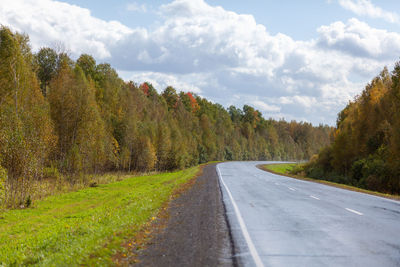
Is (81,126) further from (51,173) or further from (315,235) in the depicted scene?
(315,235)

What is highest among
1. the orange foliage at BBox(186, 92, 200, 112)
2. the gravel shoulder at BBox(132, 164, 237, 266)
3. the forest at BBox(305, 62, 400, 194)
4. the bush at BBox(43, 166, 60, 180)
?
the orange foliage at BBox(186, 92, 200, 112)

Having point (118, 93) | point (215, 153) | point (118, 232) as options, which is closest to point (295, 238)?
point (118, 232)

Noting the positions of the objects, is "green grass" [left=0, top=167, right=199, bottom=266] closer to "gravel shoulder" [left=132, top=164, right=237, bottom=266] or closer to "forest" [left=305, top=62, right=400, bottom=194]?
"gravel shoulder" [left=132, top=164, right=237, bottom=266]

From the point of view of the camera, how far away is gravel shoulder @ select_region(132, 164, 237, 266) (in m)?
6.76

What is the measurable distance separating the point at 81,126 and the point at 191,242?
25.4 m

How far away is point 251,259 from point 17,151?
54.8ft

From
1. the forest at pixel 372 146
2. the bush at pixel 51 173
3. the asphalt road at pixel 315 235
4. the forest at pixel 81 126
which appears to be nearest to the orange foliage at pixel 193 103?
the forest at pixel 81 126

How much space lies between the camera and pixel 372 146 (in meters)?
40.1

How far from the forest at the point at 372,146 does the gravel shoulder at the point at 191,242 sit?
22719 mm

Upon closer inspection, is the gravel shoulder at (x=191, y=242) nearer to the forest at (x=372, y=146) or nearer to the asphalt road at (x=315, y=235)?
the asphalt road at (x=315, y=235)

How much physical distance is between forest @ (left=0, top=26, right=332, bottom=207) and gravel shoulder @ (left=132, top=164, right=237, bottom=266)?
31.4 ft

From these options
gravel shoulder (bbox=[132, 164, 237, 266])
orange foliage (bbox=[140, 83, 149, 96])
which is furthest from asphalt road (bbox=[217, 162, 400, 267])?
orange foliage (bbox=[140, 83, 149, 96])

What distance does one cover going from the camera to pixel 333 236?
860cm

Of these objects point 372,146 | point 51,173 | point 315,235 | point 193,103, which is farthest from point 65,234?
point 193,103
